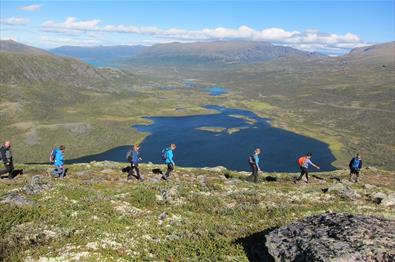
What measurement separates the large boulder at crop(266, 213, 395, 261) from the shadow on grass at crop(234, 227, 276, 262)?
864mm

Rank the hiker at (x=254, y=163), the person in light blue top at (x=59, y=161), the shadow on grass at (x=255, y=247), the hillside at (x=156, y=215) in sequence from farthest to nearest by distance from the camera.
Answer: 1. the hiker at (x=254, y=163)
2. the person in light blue top at (x=59, y=161)
3. the hillside at (x=156, y=215)
4. the shadow on grass at (x=255, y=247)

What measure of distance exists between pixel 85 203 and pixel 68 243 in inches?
236

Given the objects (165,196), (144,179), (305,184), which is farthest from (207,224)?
(305,184)

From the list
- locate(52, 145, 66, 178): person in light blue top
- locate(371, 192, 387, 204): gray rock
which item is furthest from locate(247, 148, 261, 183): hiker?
locate(52, 145, 66, 178): person in light blue top

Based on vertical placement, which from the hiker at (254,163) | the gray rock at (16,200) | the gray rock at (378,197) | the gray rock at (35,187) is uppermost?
the gray rock at (16,200)

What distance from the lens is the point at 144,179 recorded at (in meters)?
37.8

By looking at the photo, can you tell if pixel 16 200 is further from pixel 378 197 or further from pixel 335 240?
pixel 378 197

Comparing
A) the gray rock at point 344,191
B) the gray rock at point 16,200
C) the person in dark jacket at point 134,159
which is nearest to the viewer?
the gray rock at point 16,200

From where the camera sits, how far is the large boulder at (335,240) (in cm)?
1555

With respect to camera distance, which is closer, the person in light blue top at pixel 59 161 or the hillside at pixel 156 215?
the hillside at pixel 156 215

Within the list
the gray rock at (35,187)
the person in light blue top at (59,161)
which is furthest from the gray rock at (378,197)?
the person in light blue top at (59,161)

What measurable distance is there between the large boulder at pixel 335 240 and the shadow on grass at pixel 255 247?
0.86 m

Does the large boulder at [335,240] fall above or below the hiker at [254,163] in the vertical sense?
above

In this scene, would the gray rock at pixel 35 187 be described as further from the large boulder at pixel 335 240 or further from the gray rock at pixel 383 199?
the gray rock at pixel 383 199
